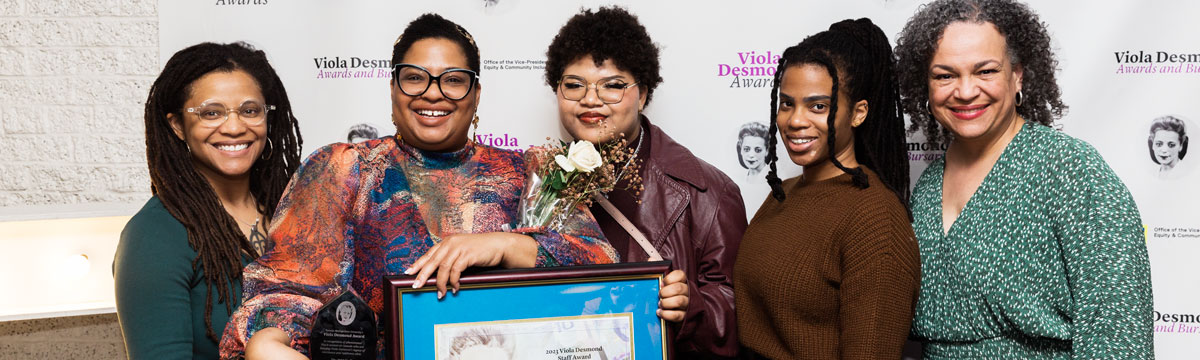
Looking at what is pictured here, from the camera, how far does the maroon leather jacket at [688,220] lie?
2.20 meters

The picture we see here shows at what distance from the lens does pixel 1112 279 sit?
1.71 m

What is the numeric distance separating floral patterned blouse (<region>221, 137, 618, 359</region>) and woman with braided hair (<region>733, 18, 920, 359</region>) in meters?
0.41

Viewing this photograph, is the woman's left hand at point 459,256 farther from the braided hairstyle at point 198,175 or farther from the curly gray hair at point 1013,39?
the curly gray hair at point 1013,39

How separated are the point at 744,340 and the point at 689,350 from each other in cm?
15

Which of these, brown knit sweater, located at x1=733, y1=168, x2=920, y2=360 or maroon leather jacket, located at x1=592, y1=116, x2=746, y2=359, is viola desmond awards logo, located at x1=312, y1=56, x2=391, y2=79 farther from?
brown knit sweater, located at x1=733, y1=168, x2=920, y2=360

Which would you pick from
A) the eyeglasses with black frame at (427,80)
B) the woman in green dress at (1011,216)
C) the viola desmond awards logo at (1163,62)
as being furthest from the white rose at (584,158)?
the viola desmond awards logo at (1163,62)

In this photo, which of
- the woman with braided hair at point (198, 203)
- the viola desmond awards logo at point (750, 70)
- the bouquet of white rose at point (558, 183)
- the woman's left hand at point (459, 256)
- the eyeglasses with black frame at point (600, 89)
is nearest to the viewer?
the woman's left hand at point (459, 256)

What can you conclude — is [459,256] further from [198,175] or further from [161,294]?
[198,175]

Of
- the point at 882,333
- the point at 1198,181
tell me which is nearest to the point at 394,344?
the point at 882,333

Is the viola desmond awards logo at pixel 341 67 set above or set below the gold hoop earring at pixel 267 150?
above

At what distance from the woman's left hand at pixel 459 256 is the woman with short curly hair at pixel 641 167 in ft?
1.84

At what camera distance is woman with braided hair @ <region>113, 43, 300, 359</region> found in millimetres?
1925

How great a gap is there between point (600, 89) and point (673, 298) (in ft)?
2.47

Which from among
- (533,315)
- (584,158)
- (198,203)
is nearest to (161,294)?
(198,203)
